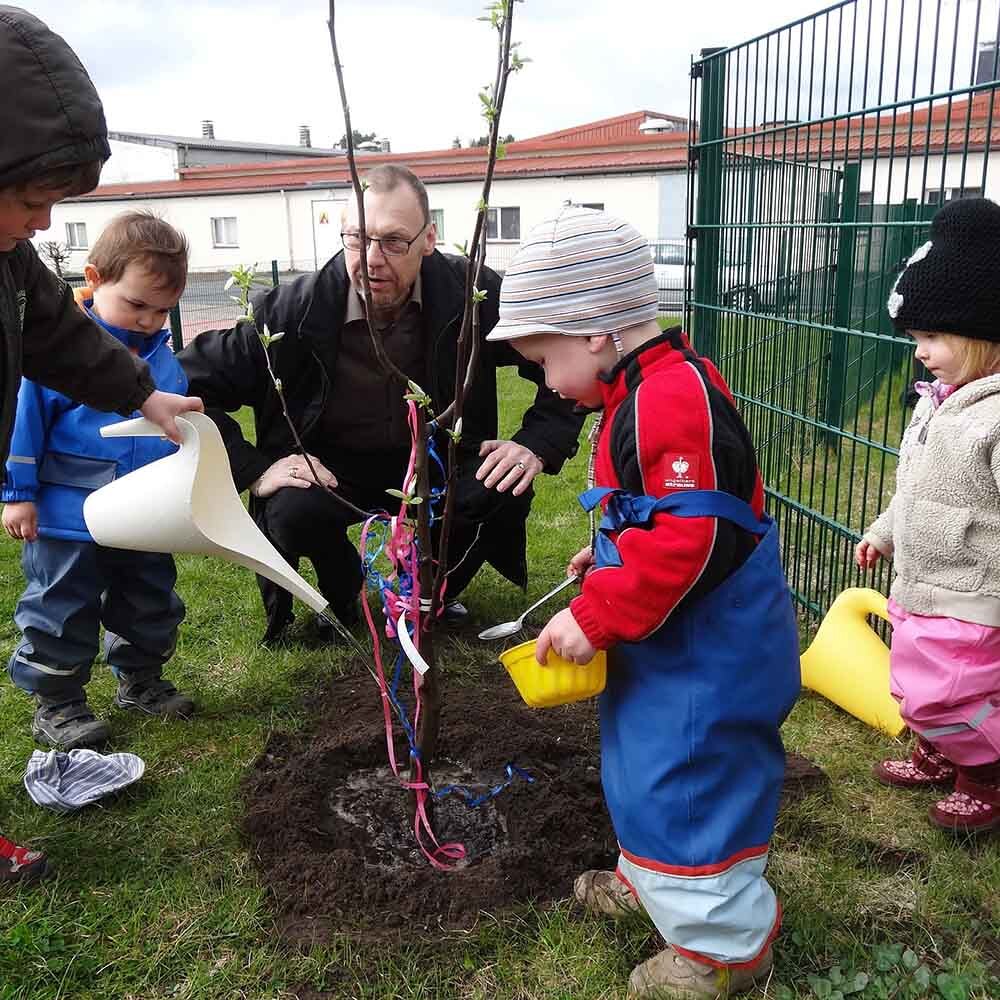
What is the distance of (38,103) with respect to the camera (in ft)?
5.26

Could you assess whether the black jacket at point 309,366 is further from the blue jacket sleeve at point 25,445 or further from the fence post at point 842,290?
the fence post at point 842,290

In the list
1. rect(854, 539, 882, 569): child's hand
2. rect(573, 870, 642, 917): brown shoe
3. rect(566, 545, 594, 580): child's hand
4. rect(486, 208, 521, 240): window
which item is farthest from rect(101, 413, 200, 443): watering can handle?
rect(486, 208, 521, 240): window

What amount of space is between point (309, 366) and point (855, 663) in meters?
1.99

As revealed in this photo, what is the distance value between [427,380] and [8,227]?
167 centimetres

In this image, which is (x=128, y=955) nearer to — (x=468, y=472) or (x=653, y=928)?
(x=653, y=928)

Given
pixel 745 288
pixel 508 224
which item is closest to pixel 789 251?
pixel 745 288

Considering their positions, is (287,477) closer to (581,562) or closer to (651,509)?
(581,562)

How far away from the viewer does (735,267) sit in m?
3.78

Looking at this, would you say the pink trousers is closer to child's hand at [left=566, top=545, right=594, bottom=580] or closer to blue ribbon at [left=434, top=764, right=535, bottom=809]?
child's hand at [left=566, top=545, right=594, bottom=580]

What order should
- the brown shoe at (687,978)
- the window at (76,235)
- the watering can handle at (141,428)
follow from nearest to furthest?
the brown shoe at (687,978) → the watering can handle at (141,428) → the window at (76,235)

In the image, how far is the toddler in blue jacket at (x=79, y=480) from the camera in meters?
2.60

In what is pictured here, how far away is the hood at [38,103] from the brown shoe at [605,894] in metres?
1.74

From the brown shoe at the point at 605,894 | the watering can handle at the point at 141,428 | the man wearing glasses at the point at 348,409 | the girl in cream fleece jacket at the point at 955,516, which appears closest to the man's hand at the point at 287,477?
the man wearing glasses at the point at 348,409

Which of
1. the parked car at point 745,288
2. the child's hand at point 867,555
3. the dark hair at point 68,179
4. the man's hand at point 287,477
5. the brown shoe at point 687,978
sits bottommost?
the brown shoe at point 687,978
